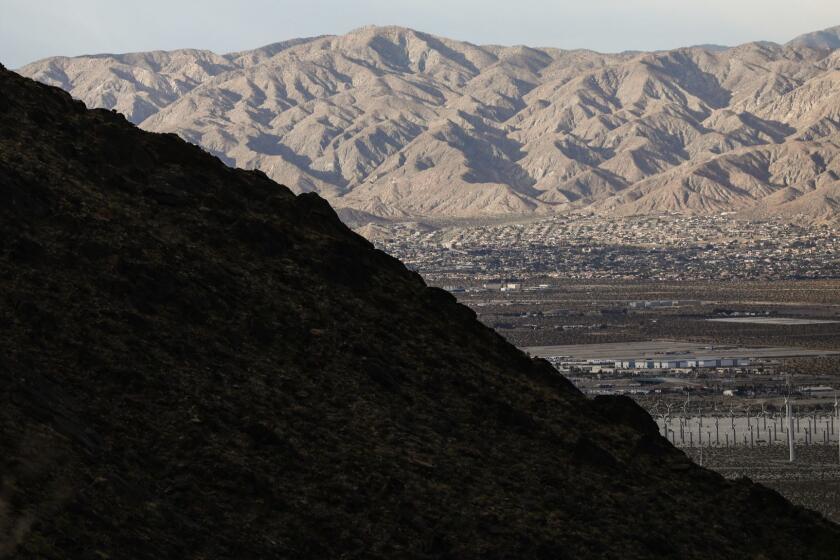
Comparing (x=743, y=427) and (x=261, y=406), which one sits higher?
(x=261, y=406)

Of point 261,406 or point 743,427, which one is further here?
point 743,427

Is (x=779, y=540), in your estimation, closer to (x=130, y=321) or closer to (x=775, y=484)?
(x=130, y=321)

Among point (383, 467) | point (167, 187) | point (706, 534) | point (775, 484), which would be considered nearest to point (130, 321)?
point (383, 467)

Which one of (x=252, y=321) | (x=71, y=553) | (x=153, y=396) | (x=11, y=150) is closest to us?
(x=71, y=553)

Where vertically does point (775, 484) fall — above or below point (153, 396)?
below

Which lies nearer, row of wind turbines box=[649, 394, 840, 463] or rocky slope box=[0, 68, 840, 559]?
rocky slope box=[0, 68, 840, 559]

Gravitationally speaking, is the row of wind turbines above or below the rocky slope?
below

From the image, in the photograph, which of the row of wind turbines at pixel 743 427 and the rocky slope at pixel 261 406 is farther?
the row of wind turbines at pixel 743 427

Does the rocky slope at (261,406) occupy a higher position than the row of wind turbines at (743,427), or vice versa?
the rocky slope at (261,406)
